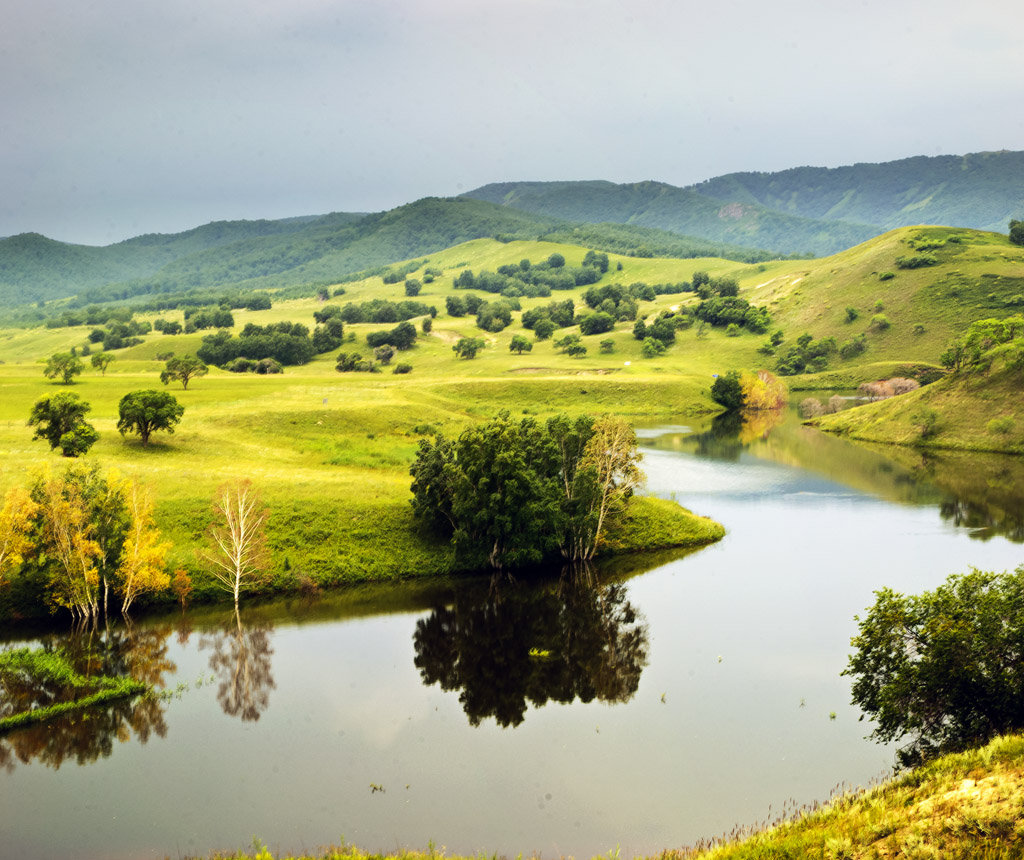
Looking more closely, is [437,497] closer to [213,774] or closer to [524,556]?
[524,556]

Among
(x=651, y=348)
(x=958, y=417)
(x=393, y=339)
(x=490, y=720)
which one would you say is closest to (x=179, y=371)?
(x=393, y=339)

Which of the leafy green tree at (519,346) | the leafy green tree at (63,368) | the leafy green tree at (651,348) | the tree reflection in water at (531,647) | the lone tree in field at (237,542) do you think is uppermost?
the leafy green tree at (63,368)

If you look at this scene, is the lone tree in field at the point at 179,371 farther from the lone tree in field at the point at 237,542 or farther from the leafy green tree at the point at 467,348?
the lone tree in field at the point at 237,542

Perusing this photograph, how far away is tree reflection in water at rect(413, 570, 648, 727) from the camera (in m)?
39.6

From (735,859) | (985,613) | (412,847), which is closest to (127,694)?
(412,847)

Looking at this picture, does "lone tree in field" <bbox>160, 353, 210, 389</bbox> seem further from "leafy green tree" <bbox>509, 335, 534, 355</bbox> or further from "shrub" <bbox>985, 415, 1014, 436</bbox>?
"shrub" <bbox>985, 415, 1014, 436</bbox>

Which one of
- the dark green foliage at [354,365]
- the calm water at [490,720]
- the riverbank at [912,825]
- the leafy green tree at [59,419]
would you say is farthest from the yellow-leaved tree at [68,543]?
the dark green foliage at [354,365]

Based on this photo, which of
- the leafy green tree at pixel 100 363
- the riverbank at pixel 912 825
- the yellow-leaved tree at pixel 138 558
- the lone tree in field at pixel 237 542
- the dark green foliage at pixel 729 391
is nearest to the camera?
the riverbank at pixel 912 825

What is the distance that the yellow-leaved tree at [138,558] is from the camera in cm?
4869

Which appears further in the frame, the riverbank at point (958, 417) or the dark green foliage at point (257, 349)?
the dark green foliage at point (257, 349)

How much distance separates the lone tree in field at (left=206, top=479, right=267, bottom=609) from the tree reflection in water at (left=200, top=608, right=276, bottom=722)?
3.51 metres

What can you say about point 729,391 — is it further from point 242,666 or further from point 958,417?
point 242,666

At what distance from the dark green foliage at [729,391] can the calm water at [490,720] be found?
8514 centimetres

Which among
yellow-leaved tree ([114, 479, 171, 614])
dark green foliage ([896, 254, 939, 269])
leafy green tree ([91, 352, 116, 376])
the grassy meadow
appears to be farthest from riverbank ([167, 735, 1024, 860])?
dark green foliage ([896, 254, 939, 269])
